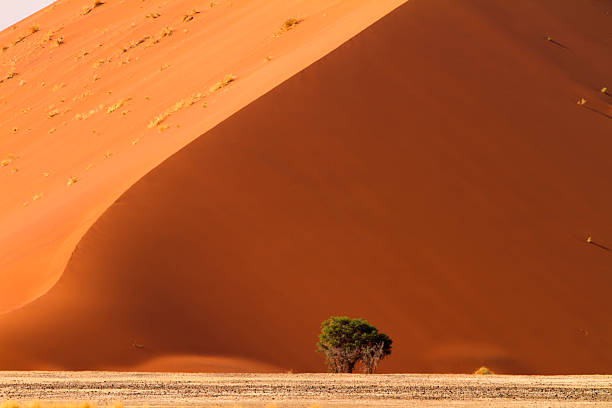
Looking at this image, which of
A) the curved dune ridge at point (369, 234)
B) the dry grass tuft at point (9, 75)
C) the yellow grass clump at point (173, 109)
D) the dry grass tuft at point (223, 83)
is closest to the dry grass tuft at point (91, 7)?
the dry grass tuft at point (9, 75)

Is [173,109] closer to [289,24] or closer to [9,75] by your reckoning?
[289,24]

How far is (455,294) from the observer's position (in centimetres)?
2270

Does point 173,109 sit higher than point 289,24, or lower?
lower

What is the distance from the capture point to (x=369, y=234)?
77.8 feet

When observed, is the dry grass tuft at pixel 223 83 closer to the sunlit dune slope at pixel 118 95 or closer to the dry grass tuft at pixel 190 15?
the sunlit dune slope at pixel 118 95

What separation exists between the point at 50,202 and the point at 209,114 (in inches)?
181

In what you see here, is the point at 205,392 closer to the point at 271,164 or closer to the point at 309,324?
the point at 309,324

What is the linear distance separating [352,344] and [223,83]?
1359cm

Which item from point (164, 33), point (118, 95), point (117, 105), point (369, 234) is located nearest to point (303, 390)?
point (369, 234)

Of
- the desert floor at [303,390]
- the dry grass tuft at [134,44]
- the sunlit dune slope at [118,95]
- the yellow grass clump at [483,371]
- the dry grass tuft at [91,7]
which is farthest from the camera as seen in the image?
the dry grass tuft at [91,7]

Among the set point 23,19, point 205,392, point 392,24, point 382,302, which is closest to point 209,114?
point 392,24

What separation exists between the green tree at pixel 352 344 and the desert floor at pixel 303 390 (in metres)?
1.24

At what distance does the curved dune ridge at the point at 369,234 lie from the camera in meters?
21.2

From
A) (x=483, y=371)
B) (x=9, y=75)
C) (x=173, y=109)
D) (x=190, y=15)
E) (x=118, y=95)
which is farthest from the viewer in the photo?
(x=9, y=75)
